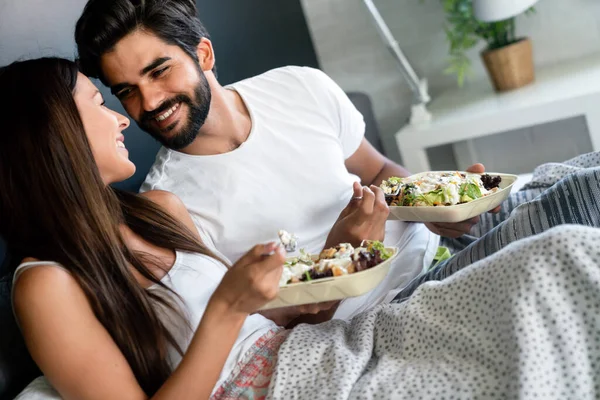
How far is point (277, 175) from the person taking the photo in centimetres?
187

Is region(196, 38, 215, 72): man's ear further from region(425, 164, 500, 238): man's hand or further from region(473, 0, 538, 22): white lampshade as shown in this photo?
region(473, 0, 538, 22): white lampshade

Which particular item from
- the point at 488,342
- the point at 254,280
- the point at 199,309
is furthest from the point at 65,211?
the point at 488,342

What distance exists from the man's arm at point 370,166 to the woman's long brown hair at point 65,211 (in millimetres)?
946

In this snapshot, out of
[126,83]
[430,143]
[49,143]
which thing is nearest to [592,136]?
[430,143]

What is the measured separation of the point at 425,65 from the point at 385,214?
1.93m

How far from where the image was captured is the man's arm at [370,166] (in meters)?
2.16

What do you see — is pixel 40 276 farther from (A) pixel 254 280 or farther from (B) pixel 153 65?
(B) pixel 153 65

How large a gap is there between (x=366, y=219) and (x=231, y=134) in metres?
0.53

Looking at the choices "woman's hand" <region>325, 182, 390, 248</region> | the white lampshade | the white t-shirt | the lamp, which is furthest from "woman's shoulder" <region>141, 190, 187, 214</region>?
the white lampshade

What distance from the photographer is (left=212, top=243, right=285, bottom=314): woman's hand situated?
43.1 inches

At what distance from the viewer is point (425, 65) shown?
333 cm

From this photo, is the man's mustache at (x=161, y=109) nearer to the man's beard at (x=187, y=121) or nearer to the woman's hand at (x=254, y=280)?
the man's beard at (x=187, y=121)

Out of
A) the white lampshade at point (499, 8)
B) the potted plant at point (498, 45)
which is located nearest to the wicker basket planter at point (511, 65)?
the potted plant at point (498, 45)

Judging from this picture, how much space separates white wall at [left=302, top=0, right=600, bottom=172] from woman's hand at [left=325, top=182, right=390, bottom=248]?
163 cm
